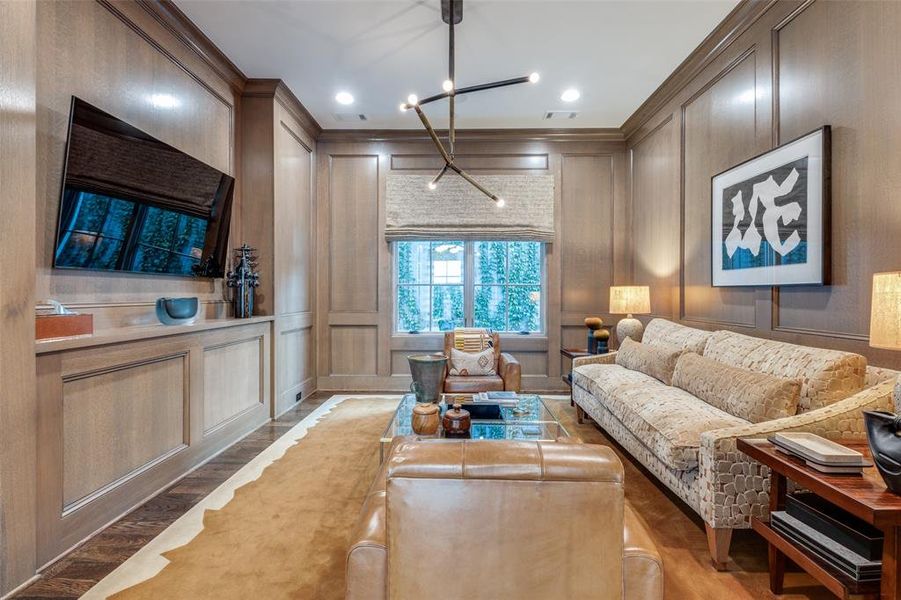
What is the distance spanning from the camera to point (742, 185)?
10.00ft

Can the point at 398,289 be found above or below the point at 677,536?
above

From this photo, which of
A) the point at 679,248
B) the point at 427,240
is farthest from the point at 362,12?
the point at 679,248

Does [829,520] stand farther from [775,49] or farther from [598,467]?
[775,49]

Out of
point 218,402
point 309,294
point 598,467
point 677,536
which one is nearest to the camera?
point 598,467

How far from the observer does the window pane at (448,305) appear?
5.35 metres

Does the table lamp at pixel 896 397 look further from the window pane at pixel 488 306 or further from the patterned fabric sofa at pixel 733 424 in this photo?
the window pane at pixel 488 306

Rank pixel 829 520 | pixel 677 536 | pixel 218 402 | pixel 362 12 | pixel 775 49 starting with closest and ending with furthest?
pixel 829 520 → pixel 677 536 → pixel 775 49 → pixel 362 12 → pixel 218 402

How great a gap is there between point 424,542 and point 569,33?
3.61m

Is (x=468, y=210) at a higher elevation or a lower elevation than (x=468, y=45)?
lower

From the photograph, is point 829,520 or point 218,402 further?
point 218,402

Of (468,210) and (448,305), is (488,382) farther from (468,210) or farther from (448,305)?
(468,210)

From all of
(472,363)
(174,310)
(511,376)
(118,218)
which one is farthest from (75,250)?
(511,376)

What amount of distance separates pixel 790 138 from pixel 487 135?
10.3 feet

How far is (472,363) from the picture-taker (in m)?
4.07
